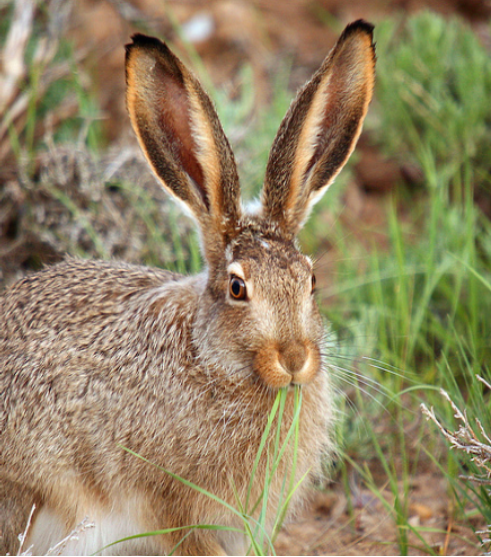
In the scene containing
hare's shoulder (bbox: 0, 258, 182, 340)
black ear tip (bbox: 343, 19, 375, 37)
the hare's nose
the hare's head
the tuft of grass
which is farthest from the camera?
the tuft of grass

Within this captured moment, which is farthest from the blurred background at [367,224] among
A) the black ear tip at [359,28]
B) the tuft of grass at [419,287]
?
the black ear tip at [359,28]

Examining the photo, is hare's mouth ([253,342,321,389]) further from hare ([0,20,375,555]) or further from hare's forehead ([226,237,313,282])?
hare's forehead ([226,237,313,282])

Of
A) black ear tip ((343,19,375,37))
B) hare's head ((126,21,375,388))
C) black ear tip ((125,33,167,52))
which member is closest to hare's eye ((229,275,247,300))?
hare's head ((126,21,375,388))

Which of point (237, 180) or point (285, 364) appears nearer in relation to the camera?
point (285, 364)

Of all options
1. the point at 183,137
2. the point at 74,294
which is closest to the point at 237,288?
the point at 183,137

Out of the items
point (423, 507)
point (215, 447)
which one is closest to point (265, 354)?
point (215, 447)

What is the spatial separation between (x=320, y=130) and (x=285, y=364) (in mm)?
1009

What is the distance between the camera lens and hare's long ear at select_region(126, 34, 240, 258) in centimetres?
285

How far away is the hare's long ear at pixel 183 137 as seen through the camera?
9.34 feet

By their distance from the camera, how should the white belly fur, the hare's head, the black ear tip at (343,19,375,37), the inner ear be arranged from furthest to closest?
the white belly fur
the inner ear
the black ear tip at (343,19,375,37)
the hare's head

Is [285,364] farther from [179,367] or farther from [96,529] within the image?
[96,529]

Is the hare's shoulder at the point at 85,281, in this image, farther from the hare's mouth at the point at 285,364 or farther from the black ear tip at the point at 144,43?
the black ear tip at the point at 144,43

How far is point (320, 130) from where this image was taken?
307cm

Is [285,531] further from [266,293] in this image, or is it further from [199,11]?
[199,11]
